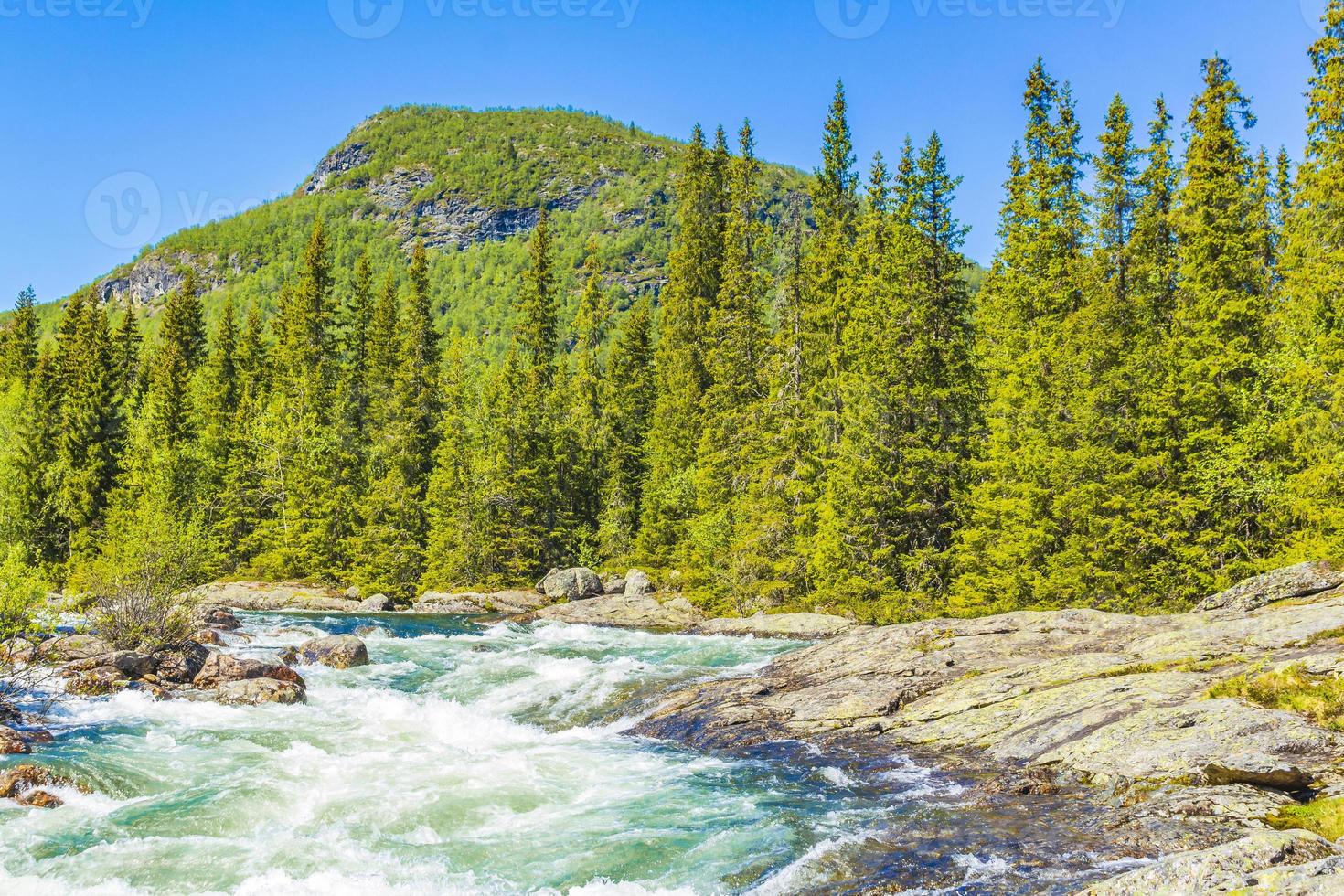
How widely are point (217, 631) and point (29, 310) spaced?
57.1 meters

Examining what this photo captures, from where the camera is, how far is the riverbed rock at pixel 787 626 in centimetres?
2861

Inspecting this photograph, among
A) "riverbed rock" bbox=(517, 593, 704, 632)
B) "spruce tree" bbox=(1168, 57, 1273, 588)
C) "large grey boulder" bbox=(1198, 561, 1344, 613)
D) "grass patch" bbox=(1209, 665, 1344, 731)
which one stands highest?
"spruce tree" bbox=(1168, 57, 1273, 588)

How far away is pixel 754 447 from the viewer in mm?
39906

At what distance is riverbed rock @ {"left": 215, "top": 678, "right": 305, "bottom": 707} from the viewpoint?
57.8 feet

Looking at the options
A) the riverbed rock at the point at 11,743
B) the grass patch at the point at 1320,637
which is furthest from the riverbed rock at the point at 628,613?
the grass patch at the point at 1320,637

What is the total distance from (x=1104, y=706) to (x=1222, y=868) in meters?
6.91

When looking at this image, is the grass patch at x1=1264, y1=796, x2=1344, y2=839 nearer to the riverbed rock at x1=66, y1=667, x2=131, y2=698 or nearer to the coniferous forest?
the coniferous forest

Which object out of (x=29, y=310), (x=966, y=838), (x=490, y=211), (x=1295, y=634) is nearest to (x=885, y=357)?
(x=1295, y=634)

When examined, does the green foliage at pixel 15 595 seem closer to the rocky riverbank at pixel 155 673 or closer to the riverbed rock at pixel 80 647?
the rocky riverbank at pixel 155 673

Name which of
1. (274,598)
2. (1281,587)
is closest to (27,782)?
(1281,587)

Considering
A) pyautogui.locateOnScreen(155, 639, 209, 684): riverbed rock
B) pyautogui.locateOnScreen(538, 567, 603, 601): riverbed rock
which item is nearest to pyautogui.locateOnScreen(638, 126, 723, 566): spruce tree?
pyautogui.locateOnScreen(538, 567, 603, 601): riverbed rock

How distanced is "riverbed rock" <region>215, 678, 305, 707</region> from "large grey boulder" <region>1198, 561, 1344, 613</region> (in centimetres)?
1974

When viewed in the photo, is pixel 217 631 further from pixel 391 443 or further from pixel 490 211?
pixel 490 211

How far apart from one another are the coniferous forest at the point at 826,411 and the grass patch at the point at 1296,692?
10821 millimetres
